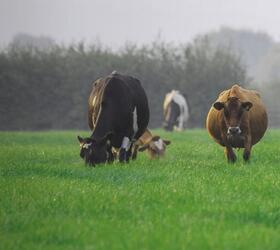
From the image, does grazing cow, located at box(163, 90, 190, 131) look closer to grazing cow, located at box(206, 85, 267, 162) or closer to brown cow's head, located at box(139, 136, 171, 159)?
brown cow's head, located at box(139, 136, 171, 159)

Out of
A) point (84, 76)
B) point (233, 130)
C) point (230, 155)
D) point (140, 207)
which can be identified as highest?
point (84, 76)

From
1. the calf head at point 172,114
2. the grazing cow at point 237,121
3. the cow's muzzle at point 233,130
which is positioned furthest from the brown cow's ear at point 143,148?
the calf head at point 172,114

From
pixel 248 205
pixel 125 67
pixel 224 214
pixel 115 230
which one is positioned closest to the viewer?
pixel 115 230

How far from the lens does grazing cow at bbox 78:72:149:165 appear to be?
1588 cm

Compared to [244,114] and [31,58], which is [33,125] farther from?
[244,114]

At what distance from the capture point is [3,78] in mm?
51438

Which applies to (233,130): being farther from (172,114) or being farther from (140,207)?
(172,114)

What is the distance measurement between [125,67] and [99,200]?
4581 cm

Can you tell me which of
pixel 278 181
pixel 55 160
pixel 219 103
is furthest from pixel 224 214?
pixel 55 160

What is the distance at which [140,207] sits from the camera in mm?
9766

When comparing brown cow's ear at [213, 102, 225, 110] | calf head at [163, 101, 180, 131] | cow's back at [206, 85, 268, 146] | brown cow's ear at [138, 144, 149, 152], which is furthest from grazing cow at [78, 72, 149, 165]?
calf head at [163, 101, 180, 131]

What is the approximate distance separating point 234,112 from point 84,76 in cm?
3851

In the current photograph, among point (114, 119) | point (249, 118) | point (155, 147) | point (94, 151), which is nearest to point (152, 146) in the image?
point (155, 147)

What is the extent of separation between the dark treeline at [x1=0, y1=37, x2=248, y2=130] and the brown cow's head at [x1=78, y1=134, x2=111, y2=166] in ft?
116
